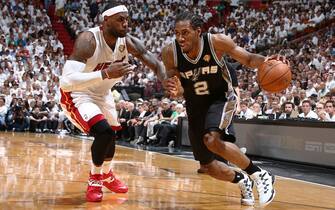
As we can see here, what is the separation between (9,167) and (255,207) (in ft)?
11.7

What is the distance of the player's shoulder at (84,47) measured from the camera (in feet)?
15.8

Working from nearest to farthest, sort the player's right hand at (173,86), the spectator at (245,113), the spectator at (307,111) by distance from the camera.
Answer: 1. the player's right hand at (173,86)
2. the spectator at (307,111)
3. the spectator at (245,113)

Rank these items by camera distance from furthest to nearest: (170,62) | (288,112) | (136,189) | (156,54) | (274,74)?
(156,54), (288,112), (136,189), (170,62), (274,74)

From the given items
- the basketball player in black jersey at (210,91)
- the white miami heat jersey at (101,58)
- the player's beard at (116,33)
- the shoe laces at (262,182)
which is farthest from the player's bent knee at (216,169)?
the player's beard at (116,33)

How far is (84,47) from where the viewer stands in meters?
4.84

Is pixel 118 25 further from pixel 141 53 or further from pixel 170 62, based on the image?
pixel 170 62

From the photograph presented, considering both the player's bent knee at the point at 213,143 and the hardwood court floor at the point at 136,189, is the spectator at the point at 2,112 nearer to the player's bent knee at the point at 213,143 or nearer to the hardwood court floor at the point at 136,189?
the hardwood court floor at the point at 136,189

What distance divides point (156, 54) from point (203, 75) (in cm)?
1572

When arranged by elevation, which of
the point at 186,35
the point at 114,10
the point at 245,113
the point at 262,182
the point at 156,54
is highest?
the point at 156,54

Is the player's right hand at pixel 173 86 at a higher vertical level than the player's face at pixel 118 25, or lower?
lower

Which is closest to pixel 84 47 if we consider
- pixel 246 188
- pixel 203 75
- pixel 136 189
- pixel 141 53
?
pixel 141 53

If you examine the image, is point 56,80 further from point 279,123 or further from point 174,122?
point 279,123

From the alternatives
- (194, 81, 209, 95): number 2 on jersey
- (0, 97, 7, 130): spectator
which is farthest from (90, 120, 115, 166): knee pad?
(0, 97, 7, 130): spectator

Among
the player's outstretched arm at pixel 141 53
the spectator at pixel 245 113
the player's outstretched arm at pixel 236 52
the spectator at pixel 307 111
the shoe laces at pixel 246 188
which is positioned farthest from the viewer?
the spectator at pixel 245 113
